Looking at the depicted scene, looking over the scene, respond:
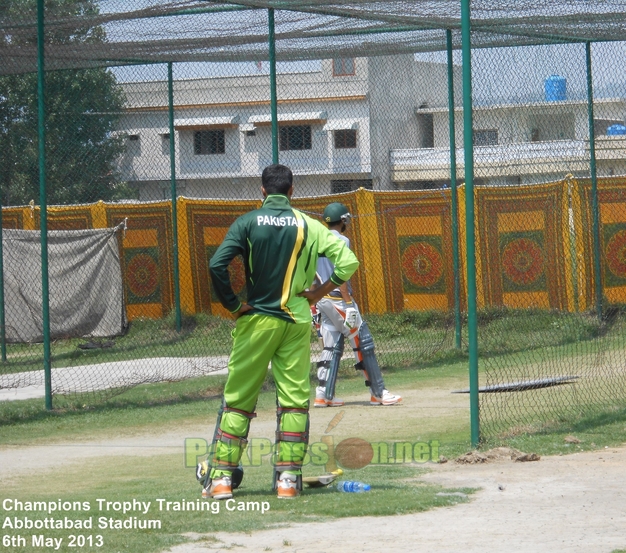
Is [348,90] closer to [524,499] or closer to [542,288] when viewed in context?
[542,288]

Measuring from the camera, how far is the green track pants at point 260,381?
612 centimetres

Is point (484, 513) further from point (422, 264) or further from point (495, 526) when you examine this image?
point (422, 264)

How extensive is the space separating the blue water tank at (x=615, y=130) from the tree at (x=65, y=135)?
7142 mm

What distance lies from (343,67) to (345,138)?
20.0ft

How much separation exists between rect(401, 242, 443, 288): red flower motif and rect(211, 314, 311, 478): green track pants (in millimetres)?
10346

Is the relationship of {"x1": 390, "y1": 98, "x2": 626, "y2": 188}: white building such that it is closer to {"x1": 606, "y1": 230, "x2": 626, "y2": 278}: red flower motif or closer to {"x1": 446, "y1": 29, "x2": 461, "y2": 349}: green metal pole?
{"x1": 446, "y1": 29, "x2": 461, "y2": 349}: green metal pole

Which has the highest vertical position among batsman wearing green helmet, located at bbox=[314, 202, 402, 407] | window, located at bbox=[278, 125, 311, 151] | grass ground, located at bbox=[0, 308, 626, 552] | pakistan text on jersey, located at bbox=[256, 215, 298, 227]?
window, located at bbox=[278, 125, 311, 151]

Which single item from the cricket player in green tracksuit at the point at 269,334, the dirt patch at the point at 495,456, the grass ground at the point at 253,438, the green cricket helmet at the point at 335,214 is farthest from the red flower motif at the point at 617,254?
the cricket player in green tracksuit at the point at 269,334

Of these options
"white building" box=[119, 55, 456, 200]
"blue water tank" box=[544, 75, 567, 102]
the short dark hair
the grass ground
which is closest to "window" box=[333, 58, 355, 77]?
"white building" box=[119, 55, 456, 200]

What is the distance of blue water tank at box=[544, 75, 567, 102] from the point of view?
10805mm

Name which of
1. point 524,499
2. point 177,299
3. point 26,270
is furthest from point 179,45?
point 524,499

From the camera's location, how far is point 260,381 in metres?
6.23

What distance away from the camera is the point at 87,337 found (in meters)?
16.6

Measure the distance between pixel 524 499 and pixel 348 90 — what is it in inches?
853
